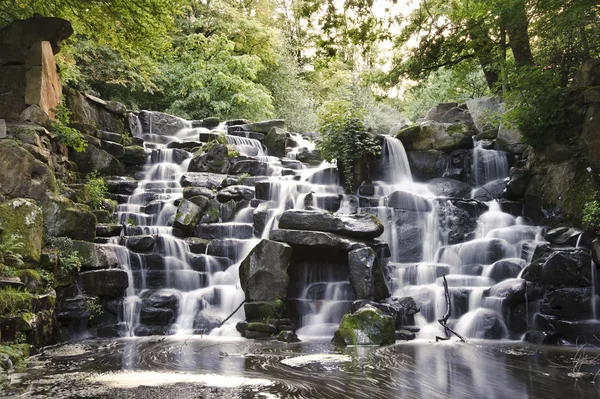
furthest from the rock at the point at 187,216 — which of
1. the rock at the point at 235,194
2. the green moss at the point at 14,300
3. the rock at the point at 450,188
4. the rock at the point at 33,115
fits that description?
the rock at the point at 450,188

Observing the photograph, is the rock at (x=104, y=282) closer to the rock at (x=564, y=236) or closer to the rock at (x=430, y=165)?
the rock at (x=564, y=236)

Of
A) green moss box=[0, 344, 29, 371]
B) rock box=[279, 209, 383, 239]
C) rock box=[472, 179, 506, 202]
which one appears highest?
rock box=[472, 179, 506, 202]

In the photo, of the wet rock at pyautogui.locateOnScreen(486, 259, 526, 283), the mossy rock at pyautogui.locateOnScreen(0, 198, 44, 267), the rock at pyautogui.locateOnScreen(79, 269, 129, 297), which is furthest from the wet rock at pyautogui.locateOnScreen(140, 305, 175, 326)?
the wet rock at pyautogui.locateOnScreen(486, 259, 526, 283)

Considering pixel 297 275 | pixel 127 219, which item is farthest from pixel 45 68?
pixel 297 275

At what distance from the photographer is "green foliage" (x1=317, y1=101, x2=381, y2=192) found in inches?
609

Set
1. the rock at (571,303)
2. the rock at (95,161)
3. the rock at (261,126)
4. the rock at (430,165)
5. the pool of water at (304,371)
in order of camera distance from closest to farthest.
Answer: the pool of water at (304,371), the rock at (571,303), the rock at (95,161), the rock at (430,165), the rock at (261,126)

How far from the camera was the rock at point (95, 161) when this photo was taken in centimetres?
1531

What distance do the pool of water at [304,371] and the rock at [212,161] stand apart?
28.9ft

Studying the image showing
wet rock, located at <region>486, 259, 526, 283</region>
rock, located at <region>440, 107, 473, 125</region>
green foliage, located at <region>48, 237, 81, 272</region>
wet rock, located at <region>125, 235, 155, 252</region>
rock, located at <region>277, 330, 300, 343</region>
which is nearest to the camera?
rock, located at <region>277, 330, 300, 343</region>

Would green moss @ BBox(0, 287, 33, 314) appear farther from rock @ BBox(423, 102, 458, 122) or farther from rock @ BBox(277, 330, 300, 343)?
rock @ BBox(423, 102, 458, 122)

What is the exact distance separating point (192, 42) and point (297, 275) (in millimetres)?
18162

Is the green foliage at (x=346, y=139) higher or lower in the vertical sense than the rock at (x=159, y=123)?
lower

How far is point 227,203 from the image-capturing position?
560 inches

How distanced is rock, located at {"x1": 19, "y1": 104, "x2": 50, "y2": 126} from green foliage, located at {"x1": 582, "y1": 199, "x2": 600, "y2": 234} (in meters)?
12.9
